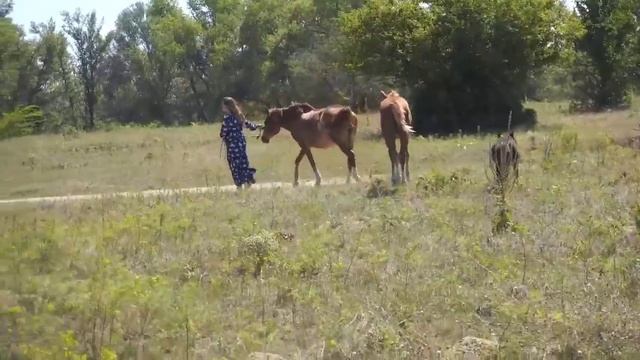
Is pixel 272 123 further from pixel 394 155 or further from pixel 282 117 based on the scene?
pixel 394 155

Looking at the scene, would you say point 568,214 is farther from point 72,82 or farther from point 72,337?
point 72,82

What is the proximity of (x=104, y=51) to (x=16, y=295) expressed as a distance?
56.7 metres

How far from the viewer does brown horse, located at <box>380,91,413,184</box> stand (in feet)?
42.6

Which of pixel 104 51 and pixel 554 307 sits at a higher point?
pixel 104 51

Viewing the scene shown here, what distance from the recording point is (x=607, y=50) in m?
34.4

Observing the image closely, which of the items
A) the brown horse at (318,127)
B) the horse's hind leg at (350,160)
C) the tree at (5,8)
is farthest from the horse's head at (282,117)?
the tree at (5,8)

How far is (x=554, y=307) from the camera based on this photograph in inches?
249

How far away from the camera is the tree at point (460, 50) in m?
27.7

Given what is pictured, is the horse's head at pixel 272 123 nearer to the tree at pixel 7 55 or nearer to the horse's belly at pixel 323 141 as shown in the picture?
the horse's belly at pixel 323 141

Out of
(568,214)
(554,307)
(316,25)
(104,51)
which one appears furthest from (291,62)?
(554,307)

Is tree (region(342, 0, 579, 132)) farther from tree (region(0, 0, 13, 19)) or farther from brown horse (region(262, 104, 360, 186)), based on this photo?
tree (region(0, 0, 13, 19))

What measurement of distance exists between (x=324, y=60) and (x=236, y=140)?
104 feet

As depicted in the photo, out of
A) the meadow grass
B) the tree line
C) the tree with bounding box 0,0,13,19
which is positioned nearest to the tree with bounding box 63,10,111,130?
the tree line

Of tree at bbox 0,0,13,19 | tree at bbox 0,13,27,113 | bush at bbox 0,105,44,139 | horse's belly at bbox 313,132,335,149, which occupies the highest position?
tree at bbox 0,0,13,19
